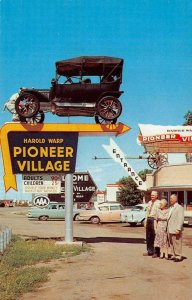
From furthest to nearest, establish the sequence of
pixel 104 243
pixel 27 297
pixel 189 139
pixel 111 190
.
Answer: pixel 111 190
pixel 189 139
pixel 104 243
pixel 27 297

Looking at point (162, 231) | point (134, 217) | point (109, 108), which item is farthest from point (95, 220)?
point (162, 231)

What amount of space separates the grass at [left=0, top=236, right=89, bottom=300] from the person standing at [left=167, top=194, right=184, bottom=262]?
2985mm

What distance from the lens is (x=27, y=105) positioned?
1556 centimetres

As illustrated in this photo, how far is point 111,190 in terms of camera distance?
262 ft

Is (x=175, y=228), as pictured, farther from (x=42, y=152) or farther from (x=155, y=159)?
(x=155, y=159)

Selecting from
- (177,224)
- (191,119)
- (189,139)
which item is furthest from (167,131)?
(177,224)

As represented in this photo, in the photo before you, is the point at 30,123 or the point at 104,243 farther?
the point at 104,243

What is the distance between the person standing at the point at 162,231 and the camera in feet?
41.1

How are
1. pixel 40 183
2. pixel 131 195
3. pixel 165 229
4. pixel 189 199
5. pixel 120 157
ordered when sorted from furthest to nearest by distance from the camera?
pixel 131 195
pixel 120 157
pixel 189 199
pixel 40 183
pixel 165 229

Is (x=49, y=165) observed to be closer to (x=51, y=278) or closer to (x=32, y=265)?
(x=32, y=265)

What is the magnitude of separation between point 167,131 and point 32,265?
3192 cm

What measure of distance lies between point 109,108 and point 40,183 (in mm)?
3495

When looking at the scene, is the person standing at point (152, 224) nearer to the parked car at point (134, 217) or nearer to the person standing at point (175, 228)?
the person standing at point (175, 228)

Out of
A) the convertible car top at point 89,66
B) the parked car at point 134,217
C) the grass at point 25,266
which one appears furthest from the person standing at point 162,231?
the parked car at point 134,217
